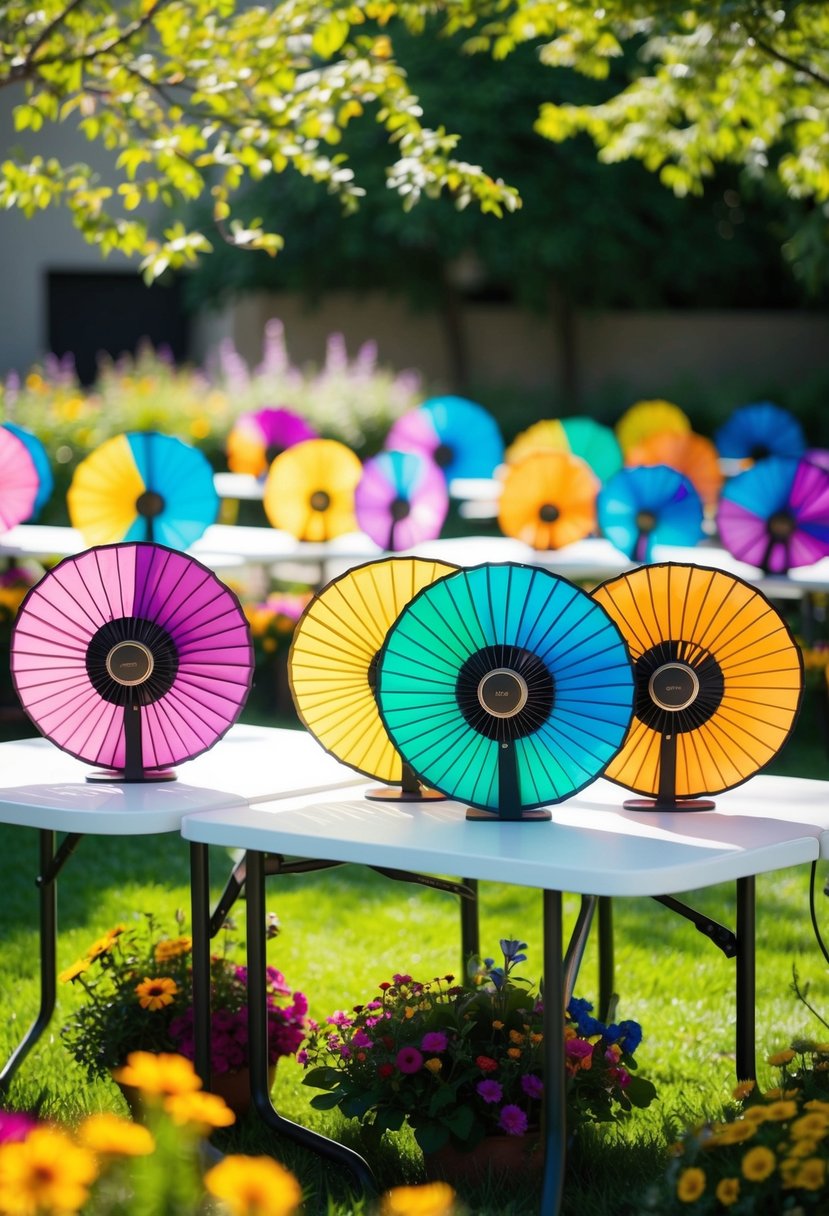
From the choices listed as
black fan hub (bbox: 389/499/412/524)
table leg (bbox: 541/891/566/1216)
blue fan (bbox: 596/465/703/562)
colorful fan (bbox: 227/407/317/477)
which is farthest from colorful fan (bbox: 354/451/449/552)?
table leg (bbox: 541/891/566/1216)

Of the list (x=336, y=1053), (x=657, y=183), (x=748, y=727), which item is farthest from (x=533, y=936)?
(x=657, y=183)

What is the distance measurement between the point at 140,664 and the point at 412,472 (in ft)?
14.5

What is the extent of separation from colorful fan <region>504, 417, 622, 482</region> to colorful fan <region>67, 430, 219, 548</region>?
3106mm

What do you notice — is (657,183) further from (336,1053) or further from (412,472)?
(336,1053)

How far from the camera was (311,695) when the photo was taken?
319 cm

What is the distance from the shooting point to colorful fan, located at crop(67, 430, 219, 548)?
618 cm

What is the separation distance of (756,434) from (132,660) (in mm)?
7878

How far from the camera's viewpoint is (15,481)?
6.71m

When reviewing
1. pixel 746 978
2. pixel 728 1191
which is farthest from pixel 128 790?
pixel 728 1191

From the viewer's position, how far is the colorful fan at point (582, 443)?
9.27 m

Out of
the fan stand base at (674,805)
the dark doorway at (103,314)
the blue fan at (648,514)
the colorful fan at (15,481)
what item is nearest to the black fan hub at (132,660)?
the fan stand base at (674,805)

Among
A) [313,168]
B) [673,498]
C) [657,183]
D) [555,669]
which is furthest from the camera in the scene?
[657,183]

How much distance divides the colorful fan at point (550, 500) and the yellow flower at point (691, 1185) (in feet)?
18.1

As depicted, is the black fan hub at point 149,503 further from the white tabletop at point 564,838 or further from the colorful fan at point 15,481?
the white tabletop at point 564,838
